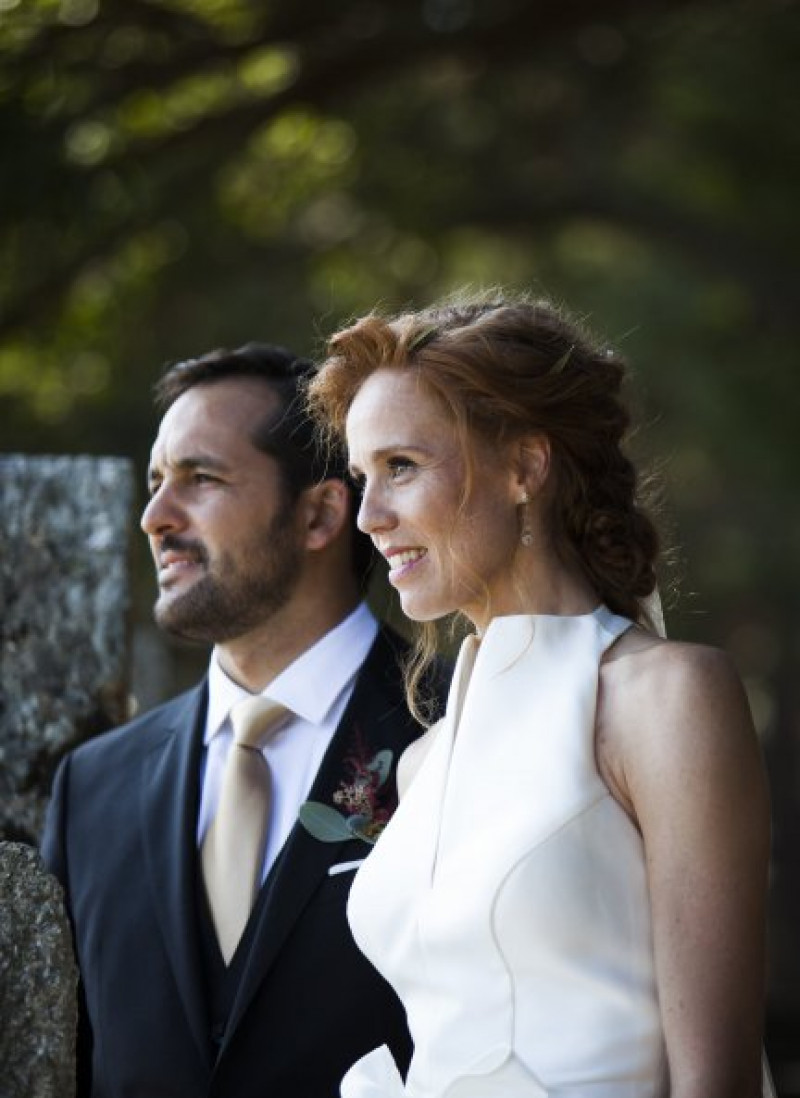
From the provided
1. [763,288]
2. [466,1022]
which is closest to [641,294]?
[763,288]

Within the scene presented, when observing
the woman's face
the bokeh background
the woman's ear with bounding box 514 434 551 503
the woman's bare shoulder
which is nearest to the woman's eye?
the woman's face

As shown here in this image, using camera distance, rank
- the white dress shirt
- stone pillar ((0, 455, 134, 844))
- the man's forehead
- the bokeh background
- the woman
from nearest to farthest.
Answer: the woman, the white dress shirt, the man's forehead, stone pillar ((0, 455, 134, 844)), the bokeh background

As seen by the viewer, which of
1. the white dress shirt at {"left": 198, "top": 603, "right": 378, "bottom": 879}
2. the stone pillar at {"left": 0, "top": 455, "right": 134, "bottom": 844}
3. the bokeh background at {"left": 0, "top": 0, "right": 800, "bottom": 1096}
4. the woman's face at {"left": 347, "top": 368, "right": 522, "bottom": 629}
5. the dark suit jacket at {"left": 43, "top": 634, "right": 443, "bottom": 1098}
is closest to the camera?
the woman's face at {"left": 347, "top": 368, "right": 522, "bottom": 629}

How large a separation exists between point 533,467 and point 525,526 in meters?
0.11

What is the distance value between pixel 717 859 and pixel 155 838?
5.48 ft

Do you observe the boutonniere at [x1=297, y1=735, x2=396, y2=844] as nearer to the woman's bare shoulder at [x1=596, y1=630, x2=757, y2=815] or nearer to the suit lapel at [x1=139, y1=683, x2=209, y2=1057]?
the suit lapel at [x1=139, y1=683, x2=209, y2=1057]

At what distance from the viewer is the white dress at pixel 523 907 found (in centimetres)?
283

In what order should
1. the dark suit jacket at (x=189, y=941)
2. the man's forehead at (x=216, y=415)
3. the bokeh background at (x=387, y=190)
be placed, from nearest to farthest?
the dark suit jacket at (x=189, y=941) < the man's forehead at (x=216, y=415) < the bokeh background at (x=387, y=190)

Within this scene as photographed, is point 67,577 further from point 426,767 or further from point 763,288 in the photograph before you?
point 763,288

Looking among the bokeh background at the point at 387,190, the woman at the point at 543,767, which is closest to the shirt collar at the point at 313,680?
the woman at the point at 543,767

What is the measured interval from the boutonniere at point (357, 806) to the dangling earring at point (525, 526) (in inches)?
35.0

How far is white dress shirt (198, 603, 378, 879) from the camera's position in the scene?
13.4 feet

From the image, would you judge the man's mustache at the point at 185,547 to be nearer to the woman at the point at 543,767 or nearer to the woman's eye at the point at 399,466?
the woman at the point at 543,767

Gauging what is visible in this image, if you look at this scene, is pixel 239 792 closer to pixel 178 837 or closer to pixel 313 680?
pixel 178 837
